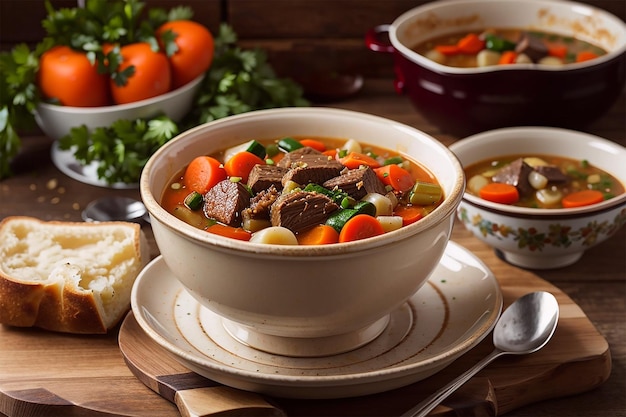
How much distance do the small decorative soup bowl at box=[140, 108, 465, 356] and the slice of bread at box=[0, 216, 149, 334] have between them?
36cm

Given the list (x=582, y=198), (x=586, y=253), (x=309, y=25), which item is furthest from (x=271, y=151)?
(x=309, y=25)

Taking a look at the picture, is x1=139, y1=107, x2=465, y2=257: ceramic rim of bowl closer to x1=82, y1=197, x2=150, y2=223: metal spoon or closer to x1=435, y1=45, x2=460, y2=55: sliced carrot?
x1=82, y1=197, x2=150, y2=223: metal spoon

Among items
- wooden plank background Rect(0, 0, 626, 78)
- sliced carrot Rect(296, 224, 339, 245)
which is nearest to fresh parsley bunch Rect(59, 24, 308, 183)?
wooden plank background Rect(0, 0, 626, 78)

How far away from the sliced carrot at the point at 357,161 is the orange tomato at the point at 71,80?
4.75 feet

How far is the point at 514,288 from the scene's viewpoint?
8.36ft

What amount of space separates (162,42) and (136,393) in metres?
1.92

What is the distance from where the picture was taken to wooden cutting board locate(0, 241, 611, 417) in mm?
2031

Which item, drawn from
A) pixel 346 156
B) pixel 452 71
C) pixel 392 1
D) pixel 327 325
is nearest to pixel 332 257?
pixel 327 325

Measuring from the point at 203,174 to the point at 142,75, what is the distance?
1.24 m

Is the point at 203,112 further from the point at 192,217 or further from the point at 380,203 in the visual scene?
the point at 380,203

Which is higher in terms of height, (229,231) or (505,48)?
(229,231)

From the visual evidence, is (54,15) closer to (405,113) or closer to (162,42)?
(162,42)

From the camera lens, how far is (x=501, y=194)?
2.88 metres

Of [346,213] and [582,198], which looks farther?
[582,198]
